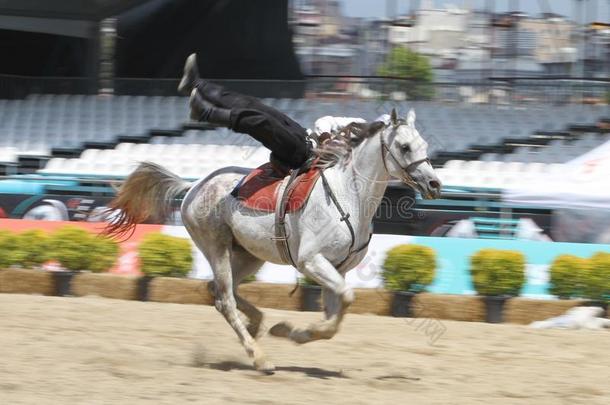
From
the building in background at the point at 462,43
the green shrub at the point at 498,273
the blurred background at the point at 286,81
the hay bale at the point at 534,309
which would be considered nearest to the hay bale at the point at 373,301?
the green shrub at the point at 498,273

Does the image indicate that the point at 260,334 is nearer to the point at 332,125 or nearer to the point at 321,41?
the point at 332,125

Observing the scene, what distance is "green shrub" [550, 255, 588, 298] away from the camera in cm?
955

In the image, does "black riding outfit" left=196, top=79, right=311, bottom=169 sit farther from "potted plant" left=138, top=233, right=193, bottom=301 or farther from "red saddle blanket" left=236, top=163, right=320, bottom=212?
"potted plant" left=138, top=233, right=193, bottom=301

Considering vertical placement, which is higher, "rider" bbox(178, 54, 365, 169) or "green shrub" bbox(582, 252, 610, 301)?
"rider" bbox(178, 54, 365, 169)

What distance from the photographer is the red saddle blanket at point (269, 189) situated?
6.84 m

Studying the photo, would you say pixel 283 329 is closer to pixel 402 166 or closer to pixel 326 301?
pixel 326 301

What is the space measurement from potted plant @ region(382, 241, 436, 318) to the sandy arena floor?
0.39 meters

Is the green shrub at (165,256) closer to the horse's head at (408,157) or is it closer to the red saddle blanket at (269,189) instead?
the red saddle blanket at (269,189)

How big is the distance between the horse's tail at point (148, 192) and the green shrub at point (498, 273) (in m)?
3.42

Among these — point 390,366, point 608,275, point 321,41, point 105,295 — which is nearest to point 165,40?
point 321,41

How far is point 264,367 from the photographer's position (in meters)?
6.62

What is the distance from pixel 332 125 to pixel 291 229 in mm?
917

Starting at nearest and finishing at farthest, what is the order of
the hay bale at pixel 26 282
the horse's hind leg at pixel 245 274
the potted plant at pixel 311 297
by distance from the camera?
1. the horse's hind leg at pixel 245 274
2. the potted plant at pixel 311 297
3. the hay bale at pixel 26 282

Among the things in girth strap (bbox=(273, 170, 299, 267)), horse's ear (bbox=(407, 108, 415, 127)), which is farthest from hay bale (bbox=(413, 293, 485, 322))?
horse's ear (bbox=(407, 108, 415, 127))
